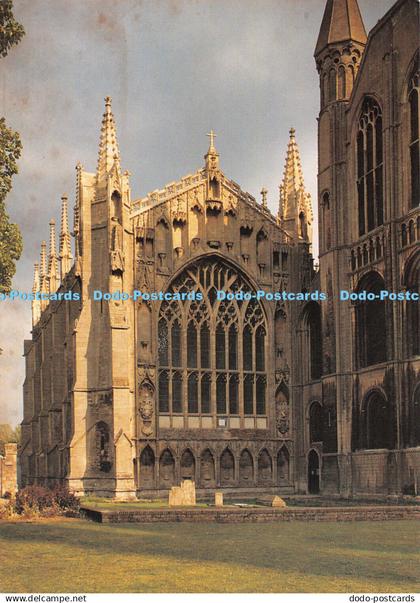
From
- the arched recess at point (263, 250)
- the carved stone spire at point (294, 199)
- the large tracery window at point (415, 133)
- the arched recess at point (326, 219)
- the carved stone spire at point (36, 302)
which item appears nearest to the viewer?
the large tracery window at point (415, 133)

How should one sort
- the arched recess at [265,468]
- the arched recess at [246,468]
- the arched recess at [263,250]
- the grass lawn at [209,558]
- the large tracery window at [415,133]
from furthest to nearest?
the arched recess at [263,250]
the arched recess at [265,468]
the arched recess at [246,468]
the large tracery window at [415,133]
the grass lawn at [209,558]

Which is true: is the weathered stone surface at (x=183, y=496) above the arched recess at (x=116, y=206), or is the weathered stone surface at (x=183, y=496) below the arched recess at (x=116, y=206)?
below

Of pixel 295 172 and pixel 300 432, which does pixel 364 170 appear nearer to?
pixel 295 172

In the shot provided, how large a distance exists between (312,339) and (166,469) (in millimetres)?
10610

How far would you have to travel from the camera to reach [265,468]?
163ft

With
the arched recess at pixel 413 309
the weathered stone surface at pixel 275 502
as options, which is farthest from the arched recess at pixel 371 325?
the weathered stone surface at pixel 275 502

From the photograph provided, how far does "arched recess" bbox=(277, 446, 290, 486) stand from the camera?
49809 mm

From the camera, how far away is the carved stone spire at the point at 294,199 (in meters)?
51.9

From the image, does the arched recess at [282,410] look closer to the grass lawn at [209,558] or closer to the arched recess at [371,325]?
the arched recess at [371,325]

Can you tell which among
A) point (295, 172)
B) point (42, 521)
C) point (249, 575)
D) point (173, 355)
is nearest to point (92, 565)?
point (249, 575)

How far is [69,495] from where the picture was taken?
3247cm

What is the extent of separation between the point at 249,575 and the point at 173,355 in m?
32.2

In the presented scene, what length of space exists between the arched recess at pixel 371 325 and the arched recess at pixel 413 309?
201 cm

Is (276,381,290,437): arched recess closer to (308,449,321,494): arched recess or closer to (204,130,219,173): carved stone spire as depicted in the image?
(308,449,321,494): arched recess
